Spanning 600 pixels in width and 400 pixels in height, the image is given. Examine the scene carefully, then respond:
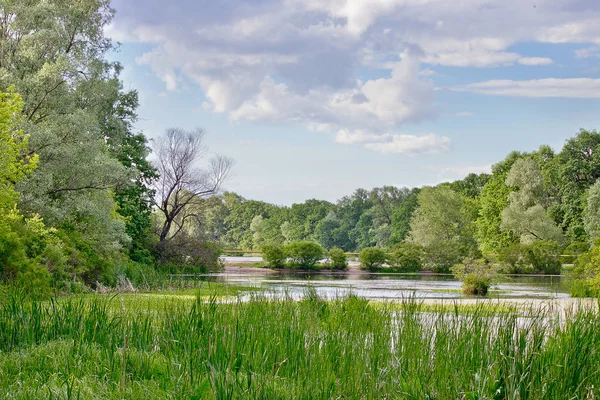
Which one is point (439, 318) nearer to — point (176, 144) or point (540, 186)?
point (176, 144)

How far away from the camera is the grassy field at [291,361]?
15.9 feet

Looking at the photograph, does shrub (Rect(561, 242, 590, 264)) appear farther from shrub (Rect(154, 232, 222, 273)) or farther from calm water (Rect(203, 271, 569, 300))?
shrub (Rect(154, 232, 222, 273))

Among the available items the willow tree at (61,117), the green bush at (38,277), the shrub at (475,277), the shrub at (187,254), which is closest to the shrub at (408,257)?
the shrub at (187,254)

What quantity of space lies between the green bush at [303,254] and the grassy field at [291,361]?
40.3 meters

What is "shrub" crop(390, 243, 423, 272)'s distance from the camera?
45812 mm

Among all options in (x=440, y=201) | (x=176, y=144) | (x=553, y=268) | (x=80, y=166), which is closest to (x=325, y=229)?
(x=440, y=201)

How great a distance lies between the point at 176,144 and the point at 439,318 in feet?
94.7

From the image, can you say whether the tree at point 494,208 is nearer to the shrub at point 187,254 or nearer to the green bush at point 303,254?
the green bush at point 303,254

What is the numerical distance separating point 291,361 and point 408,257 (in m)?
40.9

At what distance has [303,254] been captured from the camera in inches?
1861

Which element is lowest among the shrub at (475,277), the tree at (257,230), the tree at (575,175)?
the shrub at (475,277)

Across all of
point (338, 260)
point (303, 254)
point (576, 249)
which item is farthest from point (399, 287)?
point (576, 249)

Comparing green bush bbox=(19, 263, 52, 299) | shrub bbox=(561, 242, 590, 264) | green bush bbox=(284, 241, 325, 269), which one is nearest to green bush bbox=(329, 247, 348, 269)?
green bush bbox=(284, 241, 325, 269)

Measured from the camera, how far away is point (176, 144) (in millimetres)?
33875
